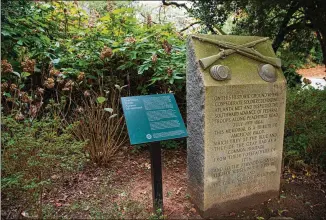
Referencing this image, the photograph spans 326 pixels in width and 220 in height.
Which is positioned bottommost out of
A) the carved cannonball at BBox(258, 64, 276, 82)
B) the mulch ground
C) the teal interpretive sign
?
the mulch ground

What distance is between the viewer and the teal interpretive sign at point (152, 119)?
2307 millimetres

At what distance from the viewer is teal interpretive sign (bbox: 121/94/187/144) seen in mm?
2307

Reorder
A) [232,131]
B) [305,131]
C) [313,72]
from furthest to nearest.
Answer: [313,72] < [305,131] < [232,131]

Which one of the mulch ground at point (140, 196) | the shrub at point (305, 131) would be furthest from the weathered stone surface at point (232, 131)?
the shrub at point (305, 131)

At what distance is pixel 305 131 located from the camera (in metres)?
3.85

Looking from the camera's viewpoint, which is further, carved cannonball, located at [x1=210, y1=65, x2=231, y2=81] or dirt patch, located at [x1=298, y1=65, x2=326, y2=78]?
dirt patch, located at [x1=298, y1=65, x2=326, y2=78]

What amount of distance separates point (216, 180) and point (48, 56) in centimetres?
270

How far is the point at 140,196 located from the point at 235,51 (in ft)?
5.70

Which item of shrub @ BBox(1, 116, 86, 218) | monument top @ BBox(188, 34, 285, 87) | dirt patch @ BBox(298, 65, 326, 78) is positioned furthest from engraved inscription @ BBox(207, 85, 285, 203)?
dirt patch @ BBox(298, 65, 326, 78)

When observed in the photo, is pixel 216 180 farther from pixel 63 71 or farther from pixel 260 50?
pixel 63 71

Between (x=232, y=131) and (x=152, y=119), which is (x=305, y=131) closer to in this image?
(x=232, y=131)

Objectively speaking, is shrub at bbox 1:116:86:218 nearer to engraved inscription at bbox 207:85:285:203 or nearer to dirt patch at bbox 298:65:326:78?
engraved inscription at bbox 207:85:285:203

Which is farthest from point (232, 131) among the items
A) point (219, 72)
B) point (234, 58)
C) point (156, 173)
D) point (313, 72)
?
point (313, 72)

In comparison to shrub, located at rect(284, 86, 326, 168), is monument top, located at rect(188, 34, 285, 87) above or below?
above
